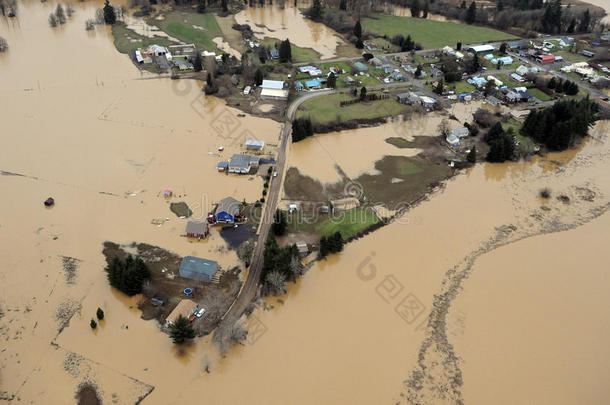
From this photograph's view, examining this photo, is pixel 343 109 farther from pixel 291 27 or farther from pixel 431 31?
pixel 431 31

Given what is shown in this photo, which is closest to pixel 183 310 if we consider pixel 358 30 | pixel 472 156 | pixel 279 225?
pixel 279 225

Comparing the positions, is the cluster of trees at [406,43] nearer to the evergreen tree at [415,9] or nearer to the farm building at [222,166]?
the evergreen tree at [415,9]

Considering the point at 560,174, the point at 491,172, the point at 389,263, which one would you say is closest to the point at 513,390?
the point at 389,263

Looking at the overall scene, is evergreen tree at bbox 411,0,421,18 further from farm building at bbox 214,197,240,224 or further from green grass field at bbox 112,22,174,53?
farm building at bbox 214,197,240,224

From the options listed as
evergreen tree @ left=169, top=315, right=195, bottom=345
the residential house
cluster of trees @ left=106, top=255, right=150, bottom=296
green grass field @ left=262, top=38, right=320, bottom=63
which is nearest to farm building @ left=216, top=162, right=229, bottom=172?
cluster of trees @ left=106, top=255, right=150, bottom=296

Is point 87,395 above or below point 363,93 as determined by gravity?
below

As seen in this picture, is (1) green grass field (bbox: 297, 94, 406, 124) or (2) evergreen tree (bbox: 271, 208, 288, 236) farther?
(1) green grass field (bbox: 297, 94, 406, 124)
